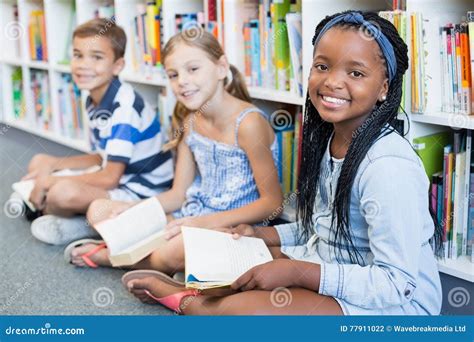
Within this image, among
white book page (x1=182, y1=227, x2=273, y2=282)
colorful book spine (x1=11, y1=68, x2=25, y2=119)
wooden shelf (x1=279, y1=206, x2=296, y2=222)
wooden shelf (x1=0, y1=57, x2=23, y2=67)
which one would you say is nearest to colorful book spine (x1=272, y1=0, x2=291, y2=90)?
wooden shelf (x1=279, y1=206, x2=296, y2=222)

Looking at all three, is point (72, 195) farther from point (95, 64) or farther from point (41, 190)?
point (95, 64)

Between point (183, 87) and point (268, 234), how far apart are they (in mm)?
435

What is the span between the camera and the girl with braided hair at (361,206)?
→ 1025mm

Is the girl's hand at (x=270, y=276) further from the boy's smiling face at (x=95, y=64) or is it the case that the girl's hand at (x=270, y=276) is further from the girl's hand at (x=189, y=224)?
the boy's smiling face at (x=95, y=64)

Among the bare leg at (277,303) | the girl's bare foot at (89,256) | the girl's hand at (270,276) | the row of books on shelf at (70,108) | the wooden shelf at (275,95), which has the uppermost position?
the wooden shelf at (275,95)

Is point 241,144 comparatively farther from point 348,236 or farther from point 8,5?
point 8,5

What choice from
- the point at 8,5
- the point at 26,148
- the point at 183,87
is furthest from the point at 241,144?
the point at 8,5

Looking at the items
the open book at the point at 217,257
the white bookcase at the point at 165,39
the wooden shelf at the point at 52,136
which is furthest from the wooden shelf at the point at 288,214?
the wooden shelf at the point at 52,136

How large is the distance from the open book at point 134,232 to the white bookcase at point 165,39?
1.08 feet

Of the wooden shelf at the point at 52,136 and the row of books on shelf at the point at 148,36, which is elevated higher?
the row of books on shelf at the point at 148,36

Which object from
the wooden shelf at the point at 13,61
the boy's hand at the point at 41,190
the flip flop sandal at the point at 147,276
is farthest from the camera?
the wooden shelf at the point at 13,61

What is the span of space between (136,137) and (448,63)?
89 centimetres

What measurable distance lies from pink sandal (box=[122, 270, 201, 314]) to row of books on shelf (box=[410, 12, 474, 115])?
57 centimetres

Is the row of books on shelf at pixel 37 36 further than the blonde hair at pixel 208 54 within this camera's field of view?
Yes
